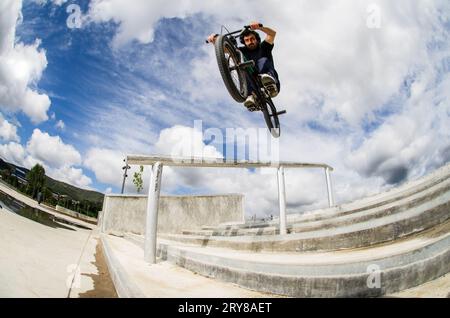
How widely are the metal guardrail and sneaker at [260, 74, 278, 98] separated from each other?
6.10 ft

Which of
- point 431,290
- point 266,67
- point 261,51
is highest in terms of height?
point 261,51

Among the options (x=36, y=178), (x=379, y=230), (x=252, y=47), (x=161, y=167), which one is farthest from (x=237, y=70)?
(x=36, y=178)

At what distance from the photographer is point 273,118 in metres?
8.93

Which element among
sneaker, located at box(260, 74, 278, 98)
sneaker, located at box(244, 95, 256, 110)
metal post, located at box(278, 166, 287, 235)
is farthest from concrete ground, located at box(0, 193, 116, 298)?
sneaker, located at box(260, 74, 278, 98)

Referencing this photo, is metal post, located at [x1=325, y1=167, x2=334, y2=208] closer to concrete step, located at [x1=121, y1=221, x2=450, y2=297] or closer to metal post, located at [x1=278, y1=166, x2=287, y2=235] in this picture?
metal post, located at [x1=278, y1=166, x2=287, y2=235]

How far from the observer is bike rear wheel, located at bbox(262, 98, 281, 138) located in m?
7.96

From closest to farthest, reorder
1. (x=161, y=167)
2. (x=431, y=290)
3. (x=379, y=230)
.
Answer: (x=431, y=290) → (x=379, y=230) → (x=161, y=167)

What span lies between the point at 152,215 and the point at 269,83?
3986 millimetres

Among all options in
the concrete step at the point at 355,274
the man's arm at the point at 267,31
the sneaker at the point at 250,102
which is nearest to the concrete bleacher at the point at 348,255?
the concrete step at the point at 355,274

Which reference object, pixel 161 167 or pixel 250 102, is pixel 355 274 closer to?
pixel 161 167

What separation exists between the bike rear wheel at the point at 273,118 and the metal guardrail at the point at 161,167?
172 cm

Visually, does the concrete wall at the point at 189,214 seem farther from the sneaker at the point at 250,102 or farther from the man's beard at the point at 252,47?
the man's beard at the point at 252,47

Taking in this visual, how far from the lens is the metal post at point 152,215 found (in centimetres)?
492

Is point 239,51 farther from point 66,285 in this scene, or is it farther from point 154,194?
point 66,285
